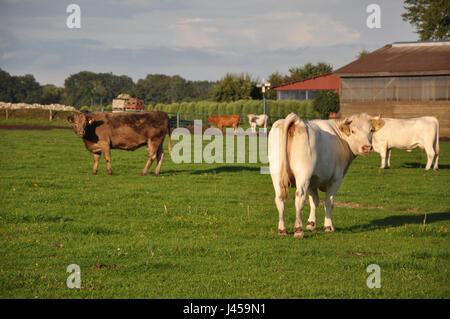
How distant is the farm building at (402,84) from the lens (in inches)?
1647

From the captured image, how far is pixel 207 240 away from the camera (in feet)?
28.1

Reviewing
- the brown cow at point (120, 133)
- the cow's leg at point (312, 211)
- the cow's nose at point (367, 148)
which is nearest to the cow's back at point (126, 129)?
the brown cow at point (120, 133)

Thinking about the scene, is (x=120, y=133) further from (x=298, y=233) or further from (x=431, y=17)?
(x=431, y=17)


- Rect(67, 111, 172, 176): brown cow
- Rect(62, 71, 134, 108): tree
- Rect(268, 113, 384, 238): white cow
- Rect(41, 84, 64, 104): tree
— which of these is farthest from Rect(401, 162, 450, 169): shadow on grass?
Rect(41, 84, 64, 104): tree

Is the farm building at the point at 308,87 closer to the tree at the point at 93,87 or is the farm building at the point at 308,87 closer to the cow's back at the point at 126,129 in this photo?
the cow's back at the point at 126,129

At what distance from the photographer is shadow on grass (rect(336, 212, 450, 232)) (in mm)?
9867

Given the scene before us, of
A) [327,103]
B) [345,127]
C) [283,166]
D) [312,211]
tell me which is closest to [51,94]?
[327,103]

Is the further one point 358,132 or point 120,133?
point 120,133

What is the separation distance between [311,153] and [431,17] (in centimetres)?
6085

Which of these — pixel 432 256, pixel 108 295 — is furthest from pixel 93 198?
pixel 432 256

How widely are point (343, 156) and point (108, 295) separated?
5.21m

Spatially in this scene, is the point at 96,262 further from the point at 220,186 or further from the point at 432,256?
the point at 220,186

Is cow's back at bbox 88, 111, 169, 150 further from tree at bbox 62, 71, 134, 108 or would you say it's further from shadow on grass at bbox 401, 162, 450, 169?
tree at bbox 62, 71, 134, 108

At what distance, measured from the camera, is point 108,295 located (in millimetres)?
5887
